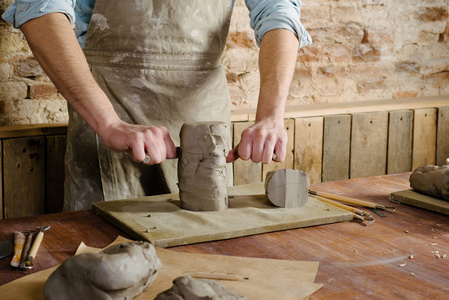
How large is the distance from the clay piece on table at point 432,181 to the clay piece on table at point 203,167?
617 mm

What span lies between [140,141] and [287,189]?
0.43 meters

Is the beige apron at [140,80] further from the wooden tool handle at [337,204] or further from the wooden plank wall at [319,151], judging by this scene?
the wooden tool handle at [337,204]

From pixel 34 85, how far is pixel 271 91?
1124mm

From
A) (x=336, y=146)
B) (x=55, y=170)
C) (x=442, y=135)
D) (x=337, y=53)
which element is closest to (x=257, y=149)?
(x=55, y=170)

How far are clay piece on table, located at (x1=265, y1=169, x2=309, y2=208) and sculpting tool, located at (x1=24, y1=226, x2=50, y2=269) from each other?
2.02 feet

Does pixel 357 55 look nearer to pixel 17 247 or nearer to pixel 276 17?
pixel 276 17

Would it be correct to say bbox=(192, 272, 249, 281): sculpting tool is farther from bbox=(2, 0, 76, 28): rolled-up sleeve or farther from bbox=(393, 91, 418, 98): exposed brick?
bbox=(393, 91, 418, 98): exposed brick

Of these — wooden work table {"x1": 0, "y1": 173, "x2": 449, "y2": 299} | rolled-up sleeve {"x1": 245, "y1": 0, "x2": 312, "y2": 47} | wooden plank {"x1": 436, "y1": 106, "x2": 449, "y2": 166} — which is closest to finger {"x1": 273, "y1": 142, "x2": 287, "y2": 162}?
wooden work table {"x1": 0, "y1": 173, "x2": 449, "y2": 299}

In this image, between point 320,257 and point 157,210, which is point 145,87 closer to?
point 157,210

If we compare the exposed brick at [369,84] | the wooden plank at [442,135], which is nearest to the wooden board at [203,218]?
the exposed brick at [369,84]

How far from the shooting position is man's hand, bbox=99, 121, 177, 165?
4.82 ft

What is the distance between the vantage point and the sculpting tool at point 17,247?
3.78ft

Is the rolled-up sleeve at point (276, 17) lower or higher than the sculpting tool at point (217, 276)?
higher

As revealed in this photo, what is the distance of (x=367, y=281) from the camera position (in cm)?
111
